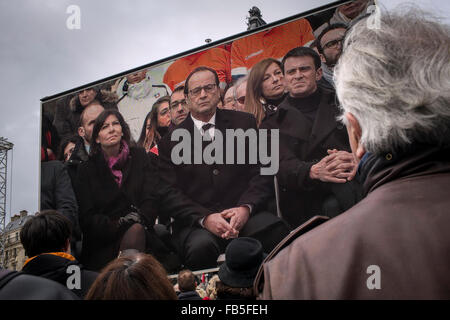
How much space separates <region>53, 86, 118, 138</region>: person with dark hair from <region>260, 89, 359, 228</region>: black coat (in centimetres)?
406

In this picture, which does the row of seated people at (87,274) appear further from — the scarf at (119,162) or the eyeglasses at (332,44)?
the scarf at (119,162)

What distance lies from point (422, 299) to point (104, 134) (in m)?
8.36

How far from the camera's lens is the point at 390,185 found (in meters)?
0.98

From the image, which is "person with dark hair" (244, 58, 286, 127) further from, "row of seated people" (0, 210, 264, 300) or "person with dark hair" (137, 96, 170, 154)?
"row of seated people" (0, 210, 264, 300)

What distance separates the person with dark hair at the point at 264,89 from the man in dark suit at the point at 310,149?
116 mm

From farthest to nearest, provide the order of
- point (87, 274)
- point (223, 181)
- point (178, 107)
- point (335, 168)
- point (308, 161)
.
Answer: point (178, 107) < point (223, 181) < point (308, 161) < point (335, 168) < point (87, 274)

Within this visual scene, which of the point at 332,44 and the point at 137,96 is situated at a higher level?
the point at 332,44

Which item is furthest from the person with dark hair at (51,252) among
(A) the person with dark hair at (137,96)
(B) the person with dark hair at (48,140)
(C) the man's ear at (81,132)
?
(B) the person with dark hair at (48,140)

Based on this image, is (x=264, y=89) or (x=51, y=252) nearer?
(x=51, y=252)

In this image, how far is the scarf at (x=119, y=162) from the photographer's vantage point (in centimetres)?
811

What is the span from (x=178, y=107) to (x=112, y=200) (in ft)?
7.25

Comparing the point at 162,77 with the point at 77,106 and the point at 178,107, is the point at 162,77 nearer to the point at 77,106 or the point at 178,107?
the point at 178,107

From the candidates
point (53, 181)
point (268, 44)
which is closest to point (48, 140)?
point (53, 181)

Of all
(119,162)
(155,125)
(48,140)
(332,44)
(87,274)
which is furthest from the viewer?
(48,140)
